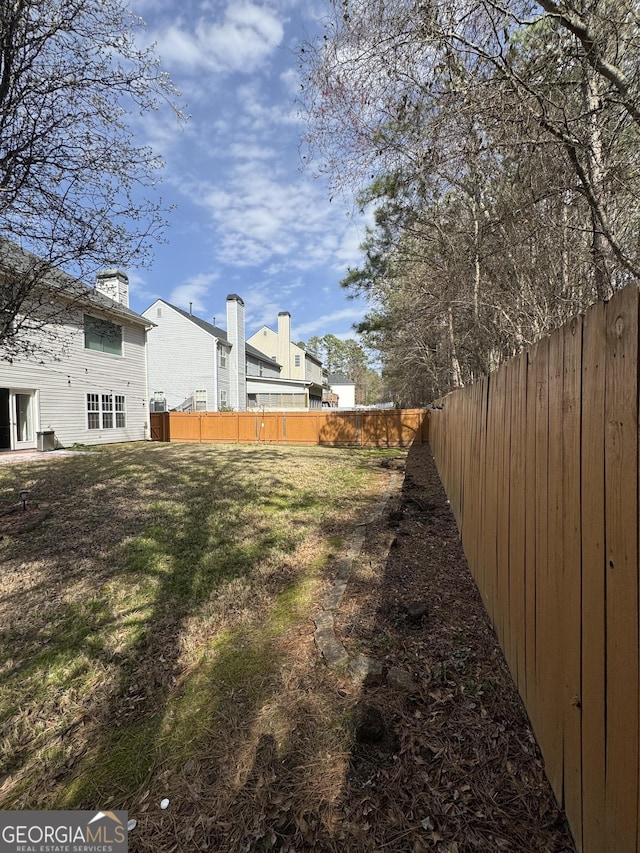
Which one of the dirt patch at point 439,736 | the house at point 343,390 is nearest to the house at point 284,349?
the house at point 343,390

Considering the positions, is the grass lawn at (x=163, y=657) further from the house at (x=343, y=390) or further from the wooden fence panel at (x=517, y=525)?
the house at (x=343, y=390)

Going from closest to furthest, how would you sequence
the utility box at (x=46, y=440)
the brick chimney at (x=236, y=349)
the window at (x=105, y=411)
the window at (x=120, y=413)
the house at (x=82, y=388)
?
the house at (x=82, y=388), the utility box at (x=46, y=440), the window at (x=105, y=411), the window at (x=120, y=413), the brick chimney at (x=236, y=349)

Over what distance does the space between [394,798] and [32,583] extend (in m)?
3.34

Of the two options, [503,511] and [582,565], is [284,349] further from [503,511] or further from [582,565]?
[582,565]

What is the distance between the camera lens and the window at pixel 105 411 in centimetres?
1459

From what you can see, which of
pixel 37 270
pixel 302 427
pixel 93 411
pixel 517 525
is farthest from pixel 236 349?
pixel 517 525

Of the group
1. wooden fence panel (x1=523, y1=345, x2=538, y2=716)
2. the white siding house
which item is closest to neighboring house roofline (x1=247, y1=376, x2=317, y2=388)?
the white siding house

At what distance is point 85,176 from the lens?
14.3 ft

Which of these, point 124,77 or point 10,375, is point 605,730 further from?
point 10,375

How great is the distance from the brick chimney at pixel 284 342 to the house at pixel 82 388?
54.7 ft

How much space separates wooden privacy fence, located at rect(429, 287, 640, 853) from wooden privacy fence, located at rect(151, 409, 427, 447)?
14.3m

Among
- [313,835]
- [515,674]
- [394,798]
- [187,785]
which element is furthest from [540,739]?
[187,785]

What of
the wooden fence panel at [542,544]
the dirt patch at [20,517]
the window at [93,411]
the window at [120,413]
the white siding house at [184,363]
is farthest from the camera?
the white siding house at [184,363]

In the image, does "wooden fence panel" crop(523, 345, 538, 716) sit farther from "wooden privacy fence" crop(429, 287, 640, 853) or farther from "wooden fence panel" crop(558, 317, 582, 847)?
"wooden fence panel" crop(558, 317, 582, 847)
